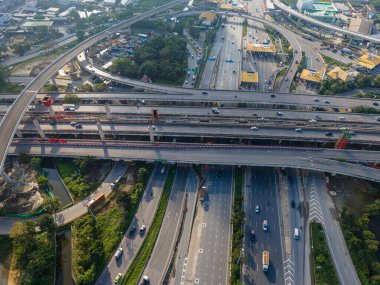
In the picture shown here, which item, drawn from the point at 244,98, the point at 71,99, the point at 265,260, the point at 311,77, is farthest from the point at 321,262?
the point at 71,99

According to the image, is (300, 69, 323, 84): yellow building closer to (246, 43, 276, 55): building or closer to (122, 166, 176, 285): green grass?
(246, 43, 276, 55): building

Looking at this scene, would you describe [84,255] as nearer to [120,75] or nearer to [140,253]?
[140,253]

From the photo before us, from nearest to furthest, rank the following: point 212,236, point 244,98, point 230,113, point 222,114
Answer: point 212,236 < point 222,114 < point 230,113 < point 244,98

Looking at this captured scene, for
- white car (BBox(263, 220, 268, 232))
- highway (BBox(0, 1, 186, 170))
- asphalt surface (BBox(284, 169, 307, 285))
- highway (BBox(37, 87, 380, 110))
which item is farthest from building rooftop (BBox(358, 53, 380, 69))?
highway (BBox(0, 1, 186, 170))

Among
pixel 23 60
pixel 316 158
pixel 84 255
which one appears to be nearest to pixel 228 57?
pixel 316 158

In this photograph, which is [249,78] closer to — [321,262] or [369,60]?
[369,60]

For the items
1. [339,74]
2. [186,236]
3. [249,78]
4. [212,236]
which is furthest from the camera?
[339,74]

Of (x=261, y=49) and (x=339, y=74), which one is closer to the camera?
(x=339, y=74)
